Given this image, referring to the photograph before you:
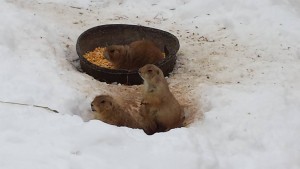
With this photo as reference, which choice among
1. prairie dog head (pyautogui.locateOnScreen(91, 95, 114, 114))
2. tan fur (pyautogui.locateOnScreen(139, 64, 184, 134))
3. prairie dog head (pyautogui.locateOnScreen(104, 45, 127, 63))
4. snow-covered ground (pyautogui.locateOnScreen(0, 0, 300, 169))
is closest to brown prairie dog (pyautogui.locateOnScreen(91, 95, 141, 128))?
prairie dog head (pyautogui.locateOnScreen(91, 95, 114, 114))

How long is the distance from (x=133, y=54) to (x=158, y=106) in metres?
1.24

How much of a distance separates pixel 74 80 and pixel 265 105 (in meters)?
2.40

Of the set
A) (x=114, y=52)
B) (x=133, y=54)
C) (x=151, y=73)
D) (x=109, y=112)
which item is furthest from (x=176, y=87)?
(x=109, y=112)

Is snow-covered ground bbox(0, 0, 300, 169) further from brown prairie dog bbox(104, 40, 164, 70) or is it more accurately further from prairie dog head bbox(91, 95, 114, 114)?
brown prairie dog bbox(104, 40, 164, 70)

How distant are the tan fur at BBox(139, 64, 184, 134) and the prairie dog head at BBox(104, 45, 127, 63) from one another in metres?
0.98

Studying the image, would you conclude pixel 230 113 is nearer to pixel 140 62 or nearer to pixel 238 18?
pixel 140 62

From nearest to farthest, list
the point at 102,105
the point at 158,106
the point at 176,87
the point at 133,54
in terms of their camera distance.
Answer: the point at 102,105, the point at 158,106, the point at 176,87, the point at 133,54

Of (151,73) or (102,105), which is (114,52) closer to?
(151,73)

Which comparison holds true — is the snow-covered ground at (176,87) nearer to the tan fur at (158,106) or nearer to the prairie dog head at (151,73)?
the tan fur at (158,106)

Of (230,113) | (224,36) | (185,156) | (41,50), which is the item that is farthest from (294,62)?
(41,50)

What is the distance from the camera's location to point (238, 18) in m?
8.42

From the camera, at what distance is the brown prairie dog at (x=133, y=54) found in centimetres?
690

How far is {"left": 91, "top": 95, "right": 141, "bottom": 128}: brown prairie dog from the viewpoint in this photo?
5543 millimetres

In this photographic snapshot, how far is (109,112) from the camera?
5.57 m
